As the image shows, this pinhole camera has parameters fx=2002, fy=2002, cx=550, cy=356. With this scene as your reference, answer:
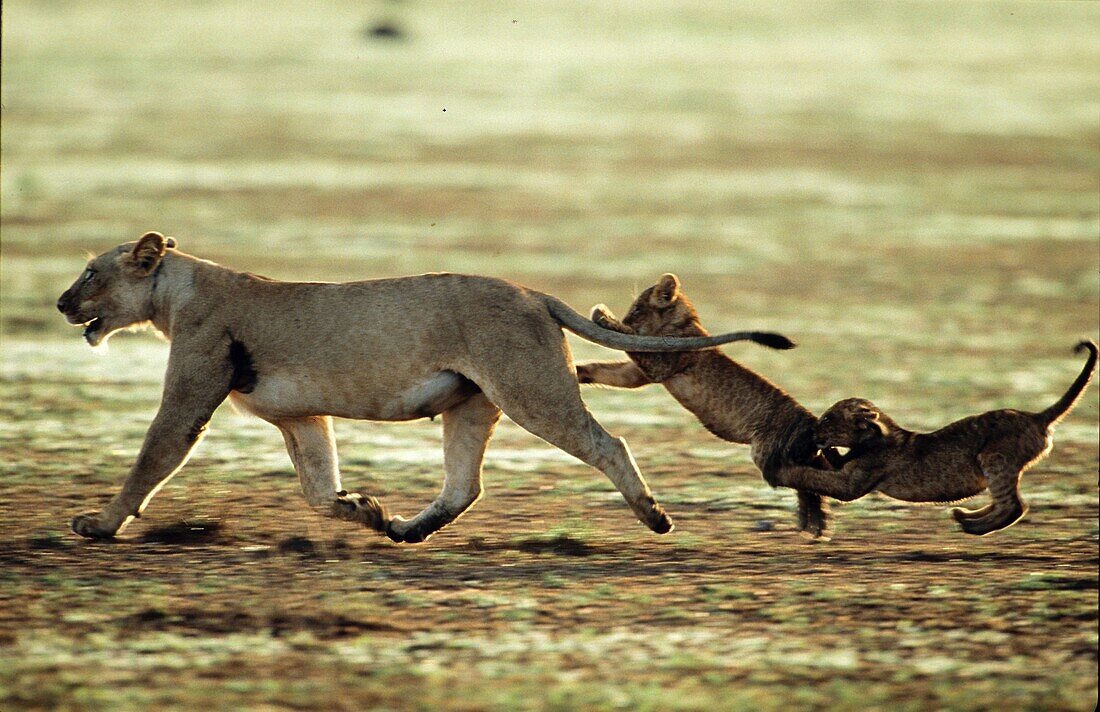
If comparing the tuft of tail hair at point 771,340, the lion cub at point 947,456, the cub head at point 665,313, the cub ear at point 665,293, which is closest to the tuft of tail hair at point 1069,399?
the lion cub at point 947,456

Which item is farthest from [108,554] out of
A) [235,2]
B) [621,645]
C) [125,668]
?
[235,2]

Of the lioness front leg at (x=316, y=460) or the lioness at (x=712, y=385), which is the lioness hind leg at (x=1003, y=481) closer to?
the lioness at (x=712, y=385)

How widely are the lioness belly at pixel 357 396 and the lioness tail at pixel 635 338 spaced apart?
0.45 m

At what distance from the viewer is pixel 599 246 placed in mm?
18906

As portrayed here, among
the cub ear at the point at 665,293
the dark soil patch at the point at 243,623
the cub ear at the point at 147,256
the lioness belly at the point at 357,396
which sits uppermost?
the cub ear at the point at 147,256

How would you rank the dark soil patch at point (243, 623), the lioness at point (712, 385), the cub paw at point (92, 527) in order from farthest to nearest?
1. the lioness at point (712, 385)
2. the cub paw at point (92, 527)
3. the dark soil patch at point (243, 623)

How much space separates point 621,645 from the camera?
651 cm

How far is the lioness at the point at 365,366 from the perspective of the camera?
7.71 meters

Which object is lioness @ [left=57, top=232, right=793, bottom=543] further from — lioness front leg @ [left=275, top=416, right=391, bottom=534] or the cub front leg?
the cub front leg

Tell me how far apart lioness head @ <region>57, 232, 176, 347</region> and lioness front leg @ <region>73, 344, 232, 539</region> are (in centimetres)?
48

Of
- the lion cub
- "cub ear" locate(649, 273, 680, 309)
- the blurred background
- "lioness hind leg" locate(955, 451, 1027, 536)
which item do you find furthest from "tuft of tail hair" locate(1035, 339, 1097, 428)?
"cub ear" locate(649, 273, 680, 309)

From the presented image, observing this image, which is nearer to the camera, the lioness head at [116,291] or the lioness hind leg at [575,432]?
the lioness hind leg at [575,432]

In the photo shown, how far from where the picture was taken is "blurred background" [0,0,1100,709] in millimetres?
7535

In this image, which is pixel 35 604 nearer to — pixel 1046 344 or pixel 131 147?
pixel 1046 344
